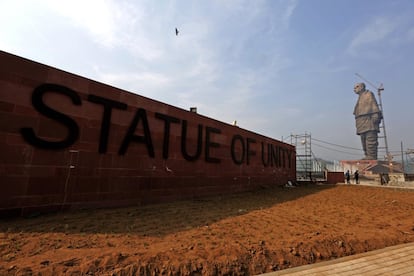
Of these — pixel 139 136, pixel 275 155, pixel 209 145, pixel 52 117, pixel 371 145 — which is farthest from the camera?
pixel 371 145

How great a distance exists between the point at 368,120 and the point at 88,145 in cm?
12397

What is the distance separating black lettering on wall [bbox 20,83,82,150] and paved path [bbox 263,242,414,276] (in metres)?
6.98

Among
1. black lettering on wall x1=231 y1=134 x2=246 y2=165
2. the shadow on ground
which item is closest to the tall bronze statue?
black lettering on wall x1=231 y1=134 x2=246 y2=165

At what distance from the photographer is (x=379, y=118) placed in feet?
342

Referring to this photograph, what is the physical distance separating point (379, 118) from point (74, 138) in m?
125

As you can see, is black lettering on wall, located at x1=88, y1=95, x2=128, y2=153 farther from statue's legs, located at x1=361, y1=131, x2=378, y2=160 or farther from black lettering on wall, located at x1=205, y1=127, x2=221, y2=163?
statue's legs, located at x1=361, y1=131, x2=378, y2=160

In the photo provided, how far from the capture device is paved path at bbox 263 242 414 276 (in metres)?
4.33

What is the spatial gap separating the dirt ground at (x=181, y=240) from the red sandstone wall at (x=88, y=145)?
2.48 ft

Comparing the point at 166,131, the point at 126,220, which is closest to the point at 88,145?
the point at 126,220

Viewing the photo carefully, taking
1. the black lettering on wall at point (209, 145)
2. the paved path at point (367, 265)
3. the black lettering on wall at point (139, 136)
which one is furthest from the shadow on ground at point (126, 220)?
the black lettering on wall at point (209, 145)

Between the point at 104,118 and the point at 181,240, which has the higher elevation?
the point at 104,118

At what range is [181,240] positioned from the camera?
5.63 m

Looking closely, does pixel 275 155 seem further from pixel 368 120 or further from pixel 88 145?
pixel 368 120

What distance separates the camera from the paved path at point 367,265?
4.33 m
